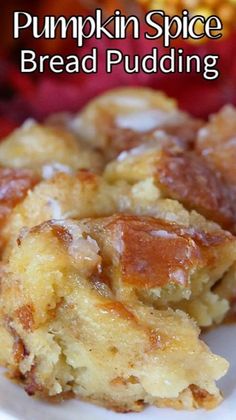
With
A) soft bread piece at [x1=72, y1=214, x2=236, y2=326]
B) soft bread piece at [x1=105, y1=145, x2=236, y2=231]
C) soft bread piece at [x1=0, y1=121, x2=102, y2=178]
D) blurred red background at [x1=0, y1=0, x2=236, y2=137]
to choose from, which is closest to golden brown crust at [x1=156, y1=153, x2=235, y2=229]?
soft bread piece at [x1=105, y1=145, x2=236, y2=231]

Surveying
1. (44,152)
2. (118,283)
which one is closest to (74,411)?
(118,283)

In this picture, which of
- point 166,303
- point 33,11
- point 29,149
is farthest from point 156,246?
point 33,11

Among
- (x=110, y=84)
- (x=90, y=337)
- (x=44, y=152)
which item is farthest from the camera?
(x=110, y=84)

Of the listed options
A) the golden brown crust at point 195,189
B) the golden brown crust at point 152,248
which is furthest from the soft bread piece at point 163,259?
the golden brown crust at point 195,189

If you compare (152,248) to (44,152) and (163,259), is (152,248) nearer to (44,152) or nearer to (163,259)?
(163,259)

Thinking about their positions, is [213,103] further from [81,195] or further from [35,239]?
[35,239]

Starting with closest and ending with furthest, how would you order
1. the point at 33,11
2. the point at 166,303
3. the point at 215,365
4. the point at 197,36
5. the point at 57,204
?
the point at 215,365
the point at 166,303
the point at 57,204
the point at 197,36
the point at 33,11
